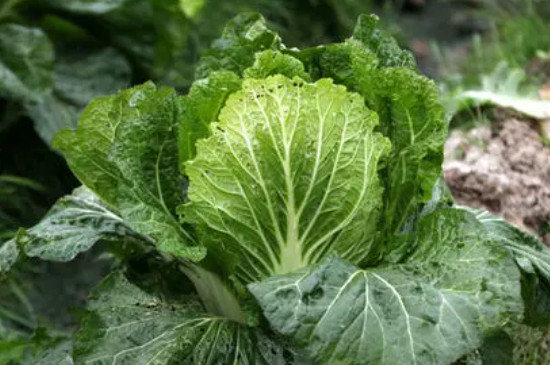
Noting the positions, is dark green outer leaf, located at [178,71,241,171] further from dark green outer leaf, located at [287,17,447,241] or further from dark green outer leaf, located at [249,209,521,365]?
dark green outer leaf, located at [249,209,521,365]

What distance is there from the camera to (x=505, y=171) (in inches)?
112

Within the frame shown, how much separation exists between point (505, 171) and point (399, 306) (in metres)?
1.36

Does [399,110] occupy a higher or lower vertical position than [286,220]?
higher

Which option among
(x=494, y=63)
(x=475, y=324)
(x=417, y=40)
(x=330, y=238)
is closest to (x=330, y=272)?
(x=330, y=238)

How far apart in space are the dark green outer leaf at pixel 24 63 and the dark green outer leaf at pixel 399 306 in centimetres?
197

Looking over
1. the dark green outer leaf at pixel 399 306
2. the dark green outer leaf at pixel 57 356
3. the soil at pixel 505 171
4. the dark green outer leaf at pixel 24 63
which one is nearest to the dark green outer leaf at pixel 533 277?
the dark green outer leaf at pixel 399 306

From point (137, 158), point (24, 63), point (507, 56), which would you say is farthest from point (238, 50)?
point (507, 56)

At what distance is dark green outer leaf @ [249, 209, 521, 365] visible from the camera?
157 cm

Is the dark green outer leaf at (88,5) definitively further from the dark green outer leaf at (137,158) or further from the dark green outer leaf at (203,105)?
the dark green outer leaf at (203,105)

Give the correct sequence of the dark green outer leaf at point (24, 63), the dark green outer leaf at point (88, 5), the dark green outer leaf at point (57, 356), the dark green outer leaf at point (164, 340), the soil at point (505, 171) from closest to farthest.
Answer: the dark green outer leaf at point (164, 340) → the dark green outer leaf at point (57, 356) → the soil at point (505, 171) → the dark green outer leaf at point (24, 63) → the dark green outer leaf at point (88, 5)

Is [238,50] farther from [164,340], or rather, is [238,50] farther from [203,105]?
[164,340]

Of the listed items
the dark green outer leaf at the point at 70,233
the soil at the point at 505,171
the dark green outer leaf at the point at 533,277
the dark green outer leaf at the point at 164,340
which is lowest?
the dark green outer leaf at the point at 164,340

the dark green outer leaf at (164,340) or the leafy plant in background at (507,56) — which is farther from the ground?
the leafy plant in background at (507,56)

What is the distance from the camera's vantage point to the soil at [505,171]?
270 centimetres
